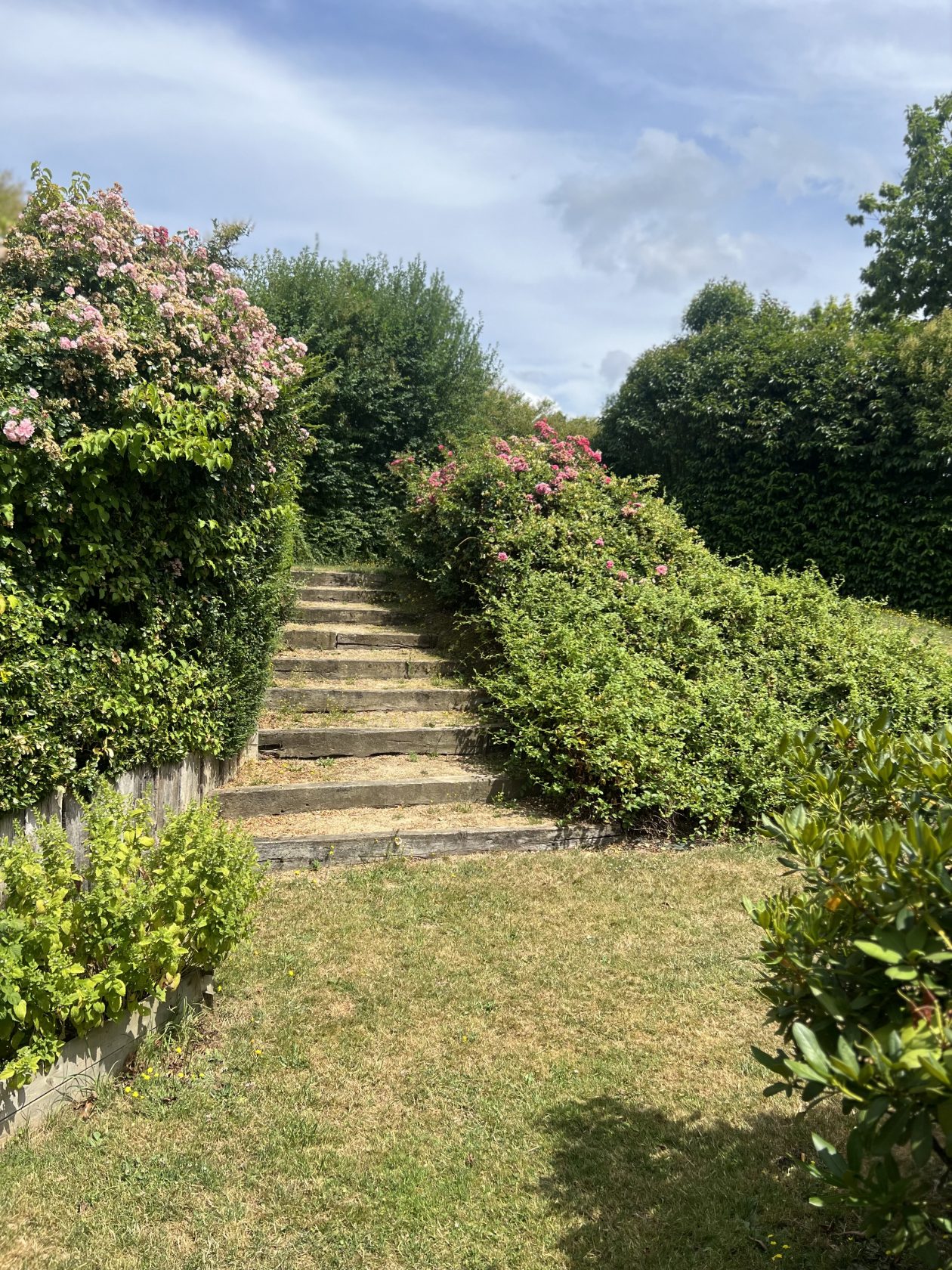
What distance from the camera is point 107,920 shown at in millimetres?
2900

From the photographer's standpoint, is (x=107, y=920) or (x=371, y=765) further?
(x=371, y=765)

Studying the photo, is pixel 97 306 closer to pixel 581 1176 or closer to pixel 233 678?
pixel 233 678

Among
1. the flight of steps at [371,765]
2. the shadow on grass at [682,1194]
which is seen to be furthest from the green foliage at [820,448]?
the shadow on grass at [682,1194]

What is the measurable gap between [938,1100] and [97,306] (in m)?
5.06

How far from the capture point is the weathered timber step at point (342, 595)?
31.4ft

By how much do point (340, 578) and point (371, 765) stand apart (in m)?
4.46

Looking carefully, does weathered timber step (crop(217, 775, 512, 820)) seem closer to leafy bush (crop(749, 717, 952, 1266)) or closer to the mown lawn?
the mown lawn

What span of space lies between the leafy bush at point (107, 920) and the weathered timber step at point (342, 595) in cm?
616

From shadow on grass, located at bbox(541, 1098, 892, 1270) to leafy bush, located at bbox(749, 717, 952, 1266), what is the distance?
47 cm

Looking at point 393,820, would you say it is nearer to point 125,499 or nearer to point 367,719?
point 367,719

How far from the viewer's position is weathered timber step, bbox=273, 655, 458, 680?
7.56 metres

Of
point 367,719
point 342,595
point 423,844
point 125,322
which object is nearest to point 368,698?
point 367,719

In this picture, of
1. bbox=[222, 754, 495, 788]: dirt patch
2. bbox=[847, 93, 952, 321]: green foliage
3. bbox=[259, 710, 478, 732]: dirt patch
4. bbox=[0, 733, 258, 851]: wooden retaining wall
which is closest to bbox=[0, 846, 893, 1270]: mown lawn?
bbox=[0, 733, 258, 851]: wooden retaining wall

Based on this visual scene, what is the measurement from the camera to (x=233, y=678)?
527 centimetres
